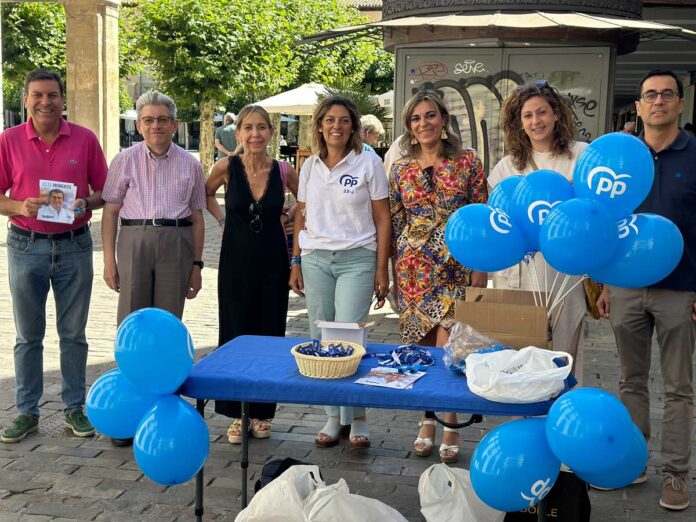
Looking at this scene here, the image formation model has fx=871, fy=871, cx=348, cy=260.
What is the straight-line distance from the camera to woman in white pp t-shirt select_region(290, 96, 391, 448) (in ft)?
15.8

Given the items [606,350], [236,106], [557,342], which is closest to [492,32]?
[606,350]

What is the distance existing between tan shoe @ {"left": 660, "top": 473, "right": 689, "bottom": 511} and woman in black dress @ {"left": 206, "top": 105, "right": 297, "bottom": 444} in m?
2.20

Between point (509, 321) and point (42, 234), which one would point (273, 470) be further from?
point (42, 234)

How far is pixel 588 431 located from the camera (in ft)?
9.86

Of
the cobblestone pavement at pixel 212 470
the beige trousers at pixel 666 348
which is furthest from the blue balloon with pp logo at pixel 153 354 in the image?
the beige trousers at pixel 666 348

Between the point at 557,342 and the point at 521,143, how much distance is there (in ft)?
3.34

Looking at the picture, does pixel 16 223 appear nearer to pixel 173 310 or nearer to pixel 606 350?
pixel 173 310

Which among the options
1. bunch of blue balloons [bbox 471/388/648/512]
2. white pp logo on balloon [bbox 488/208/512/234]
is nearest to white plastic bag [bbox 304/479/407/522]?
bunch of blue balloons [bbox 471/388/648/512]

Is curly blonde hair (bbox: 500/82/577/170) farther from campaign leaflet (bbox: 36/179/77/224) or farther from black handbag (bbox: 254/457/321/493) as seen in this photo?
campaign leaflet (bbox: 36/179/77/224)

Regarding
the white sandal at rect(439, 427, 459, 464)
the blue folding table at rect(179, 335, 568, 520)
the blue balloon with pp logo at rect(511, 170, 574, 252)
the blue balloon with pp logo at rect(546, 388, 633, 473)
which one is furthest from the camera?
the white sandal at rect(439, 427, 459, 464)

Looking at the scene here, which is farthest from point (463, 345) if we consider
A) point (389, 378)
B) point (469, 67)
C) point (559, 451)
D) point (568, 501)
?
point (469, 67)

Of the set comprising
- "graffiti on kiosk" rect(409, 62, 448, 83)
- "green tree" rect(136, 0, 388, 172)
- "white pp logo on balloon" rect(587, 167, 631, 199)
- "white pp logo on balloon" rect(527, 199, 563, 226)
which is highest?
"green tree" rect(136, 0, 388, 172)

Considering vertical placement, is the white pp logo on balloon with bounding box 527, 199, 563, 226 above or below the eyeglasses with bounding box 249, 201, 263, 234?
above

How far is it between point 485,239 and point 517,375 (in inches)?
27.6
